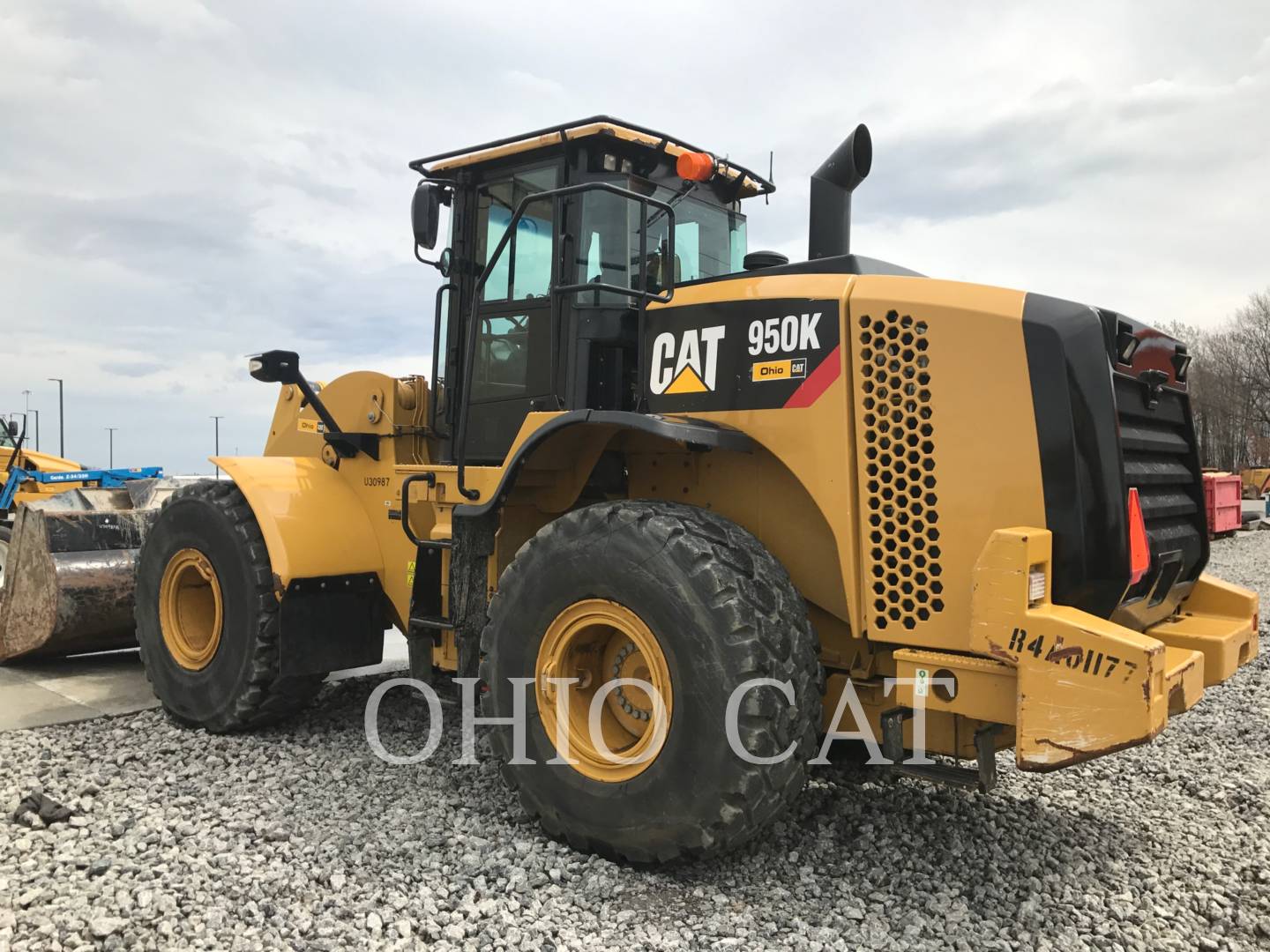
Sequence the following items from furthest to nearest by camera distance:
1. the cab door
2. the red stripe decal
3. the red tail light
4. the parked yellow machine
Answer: the parked yellow machine
the cab door
the red stripe decal
the red tail light

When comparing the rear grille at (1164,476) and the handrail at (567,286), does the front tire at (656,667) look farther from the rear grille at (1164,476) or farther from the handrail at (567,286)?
the rear grille at (1164,476)

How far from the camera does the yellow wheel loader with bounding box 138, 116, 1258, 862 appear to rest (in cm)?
315

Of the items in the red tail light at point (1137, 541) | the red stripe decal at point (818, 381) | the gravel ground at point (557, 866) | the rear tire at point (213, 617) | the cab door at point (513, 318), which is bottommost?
the gravel ground at point (557, 866)

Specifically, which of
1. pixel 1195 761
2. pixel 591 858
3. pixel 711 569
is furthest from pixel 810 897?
pixel 1195 761

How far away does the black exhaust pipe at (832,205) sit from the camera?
4.21 meters

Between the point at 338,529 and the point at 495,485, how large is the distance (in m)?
1.25

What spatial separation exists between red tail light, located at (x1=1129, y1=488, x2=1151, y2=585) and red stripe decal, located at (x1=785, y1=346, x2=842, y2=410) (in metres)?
1.05

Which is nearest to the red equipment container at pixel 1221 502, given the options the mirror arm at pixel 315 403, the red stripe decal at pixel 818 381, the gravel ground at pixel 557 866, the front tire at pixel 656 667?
the gravel ground at pixel 557 866

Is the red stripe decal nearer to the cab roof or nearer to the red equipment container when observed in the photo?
the cab roof

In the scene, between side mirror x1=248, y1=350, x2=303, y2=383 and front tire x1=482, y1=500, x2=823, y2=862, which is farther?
side mirror x1=248, y1=350, x2=303, y2=383

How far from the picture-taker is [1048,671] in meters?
2.94

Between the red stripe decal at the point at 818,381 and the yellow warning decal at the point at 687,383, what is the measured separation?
42cm

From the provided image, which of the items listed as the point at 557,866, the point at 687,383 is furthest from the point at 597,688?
the point at 687,383

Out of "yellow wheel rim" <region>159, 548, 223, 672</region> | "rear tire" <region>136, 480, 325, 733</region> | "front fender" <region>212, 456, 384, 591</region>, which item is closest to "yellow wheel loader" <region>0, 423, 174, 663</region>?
"rear tire" <region>136, 480, 325, 733</region>
